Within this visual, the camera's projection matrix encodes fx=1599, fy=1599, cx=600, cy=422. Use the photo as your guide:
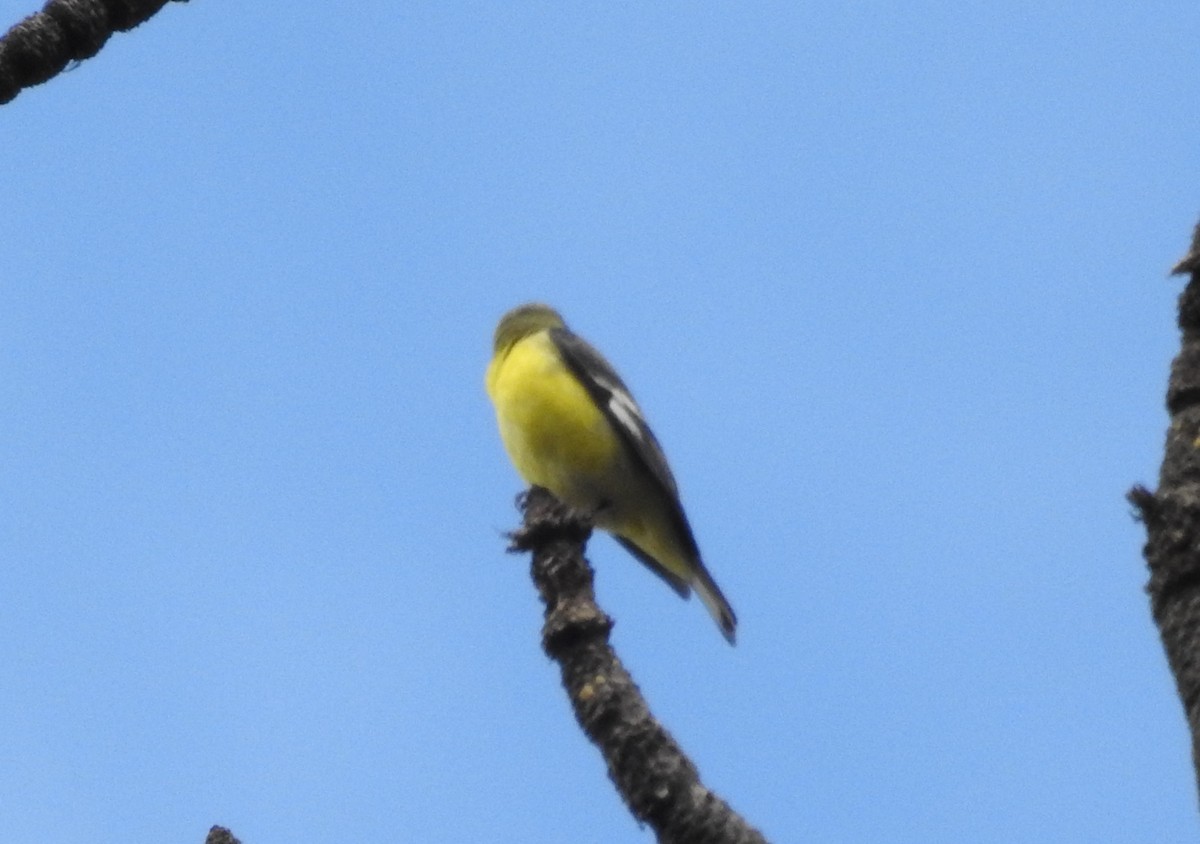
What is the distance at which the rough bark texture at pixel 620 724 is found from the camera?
3604 mm

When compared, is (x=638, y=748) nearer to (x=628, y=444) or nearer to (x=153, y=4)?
(x=153, y=4)

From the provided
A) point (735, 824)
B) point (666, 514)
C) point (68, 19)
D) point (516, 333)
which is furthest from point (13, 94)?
point (516, 333)

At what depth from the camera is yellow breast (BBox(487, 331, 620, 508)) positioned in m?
9.77

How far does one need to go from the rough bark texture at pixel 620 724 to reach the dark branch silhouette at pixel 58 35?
1.97 meters

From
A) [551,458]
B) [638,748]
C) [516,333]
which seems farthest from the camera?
[516,333]

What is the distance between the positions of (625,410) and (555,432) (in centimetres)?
71

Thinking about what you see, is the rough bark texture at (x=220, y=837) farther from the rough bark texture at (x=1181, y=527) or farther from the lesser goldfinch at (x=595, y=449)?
the lesser goldfinch at (x=595, y=449)

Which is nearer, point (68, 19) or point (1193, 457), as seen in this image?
point (1193, 457)

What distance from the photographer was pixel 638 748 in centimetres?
383

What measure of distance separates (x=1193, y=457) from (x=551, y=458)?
271 inches

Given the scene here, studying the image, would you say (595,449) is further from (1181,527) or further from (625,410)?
(1181,527)

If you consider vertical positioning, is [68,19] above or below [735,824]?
above

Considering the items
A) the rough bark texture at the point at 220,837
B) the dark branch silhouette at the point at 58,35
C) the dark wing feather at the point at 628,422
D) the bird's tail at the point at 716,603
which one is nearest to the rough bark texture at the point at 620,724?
the rough bark texture at the point at 220,837

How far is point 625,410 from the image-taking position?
33.8ft
